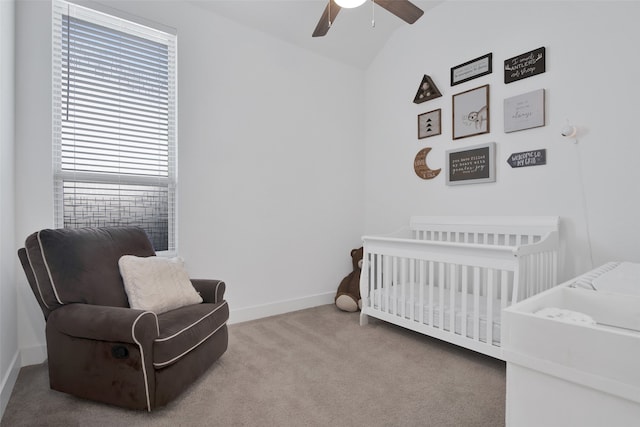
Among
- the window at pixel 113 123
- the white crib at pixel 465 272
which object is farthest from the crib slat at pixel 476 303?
the window at pixel 113 123

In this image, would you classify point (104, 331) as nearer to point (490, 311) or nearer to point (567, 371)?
point (567, 371)

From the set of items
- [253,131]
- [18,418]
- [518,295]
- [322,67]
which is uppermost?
[322,67]

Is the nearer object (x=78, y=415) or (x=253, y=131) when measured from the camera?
(x=78, y=415)

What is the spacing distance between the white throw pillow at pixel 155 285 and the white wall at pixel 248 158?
1.90 ft

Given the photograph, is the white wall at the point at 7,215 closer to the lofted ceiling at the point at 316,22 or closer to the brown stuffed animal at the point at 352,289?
the lofted ceiling at the point at 316,22

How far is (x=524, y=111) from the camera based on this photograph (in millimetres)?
2264

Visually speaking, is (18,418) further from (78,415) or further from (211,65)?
(211,65)

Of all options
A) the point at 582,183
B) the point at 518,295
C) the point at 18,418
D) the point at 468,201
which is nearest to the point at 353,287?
the point at 468,201

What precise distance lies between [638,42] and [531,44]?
57 centimetres

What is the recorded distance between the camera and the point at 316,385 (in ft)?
5.55

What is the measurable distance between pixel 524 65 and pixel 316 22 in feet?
5.63

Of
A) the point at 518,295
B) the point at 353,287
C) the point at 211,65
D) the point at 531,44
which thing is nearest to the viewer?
the point at 518,295

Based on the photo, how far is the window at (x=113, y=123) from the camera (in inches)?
81.0

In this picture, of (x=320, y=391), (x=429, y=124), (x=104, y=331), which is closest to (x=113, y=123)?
(x=104, y=331)
